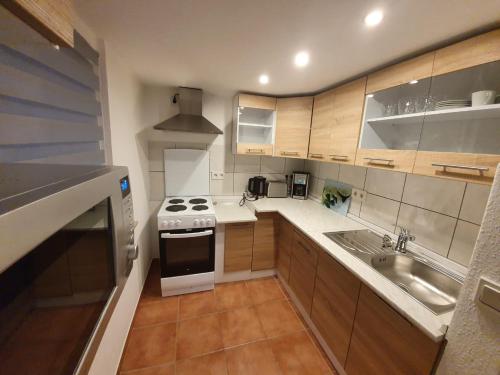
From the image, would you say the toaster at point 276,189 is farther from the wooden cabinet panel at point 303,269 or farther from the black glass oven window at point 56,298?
the black glass oven window at point 56,298

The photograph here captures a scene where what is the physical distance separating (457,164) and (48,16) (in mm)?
1374

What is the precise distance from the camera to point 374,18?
35.0 inches

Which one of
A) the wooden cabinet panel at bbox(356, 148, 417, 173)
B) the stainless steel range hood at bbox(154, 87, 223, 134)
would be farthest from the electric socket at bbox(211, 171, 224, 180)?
the wooden cabinet panel at bbox(356, 148, 417, 173)

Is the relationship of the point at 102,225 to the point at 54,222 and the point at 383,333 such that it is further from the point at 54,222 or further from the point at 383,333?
the point at 383,333

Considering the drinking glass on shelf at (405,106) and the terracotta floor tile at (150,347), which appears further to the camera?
the terracotta floor tile at (150,347)

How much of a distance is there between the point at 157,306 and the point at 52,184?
191 cm

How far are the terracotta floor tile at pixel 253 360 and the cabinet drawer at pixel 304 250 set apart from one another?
0.70 meters

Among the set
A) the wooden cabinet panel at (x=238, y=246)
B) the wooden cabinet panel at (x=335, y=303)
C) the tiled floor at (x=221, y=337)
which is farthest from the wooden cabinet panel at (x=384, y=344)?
the wooden cabinet panel at (x=238, y=246)

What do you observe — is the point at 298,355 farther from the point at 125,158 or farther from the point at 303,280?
the point at 125,158

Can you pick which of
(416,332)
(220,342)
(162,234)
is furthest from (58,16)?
(220,342)

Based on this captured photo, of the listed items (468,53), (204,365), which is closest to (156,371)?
(204,365)

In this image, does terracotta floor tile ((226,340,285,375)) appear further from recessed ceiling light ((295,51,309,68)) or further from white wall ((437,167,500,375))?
recessed ceiling light ((295,51,309,68))

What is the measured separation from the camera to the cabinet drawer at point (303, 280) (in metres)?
1.64

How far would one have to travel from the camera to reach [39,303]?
0.35 m
